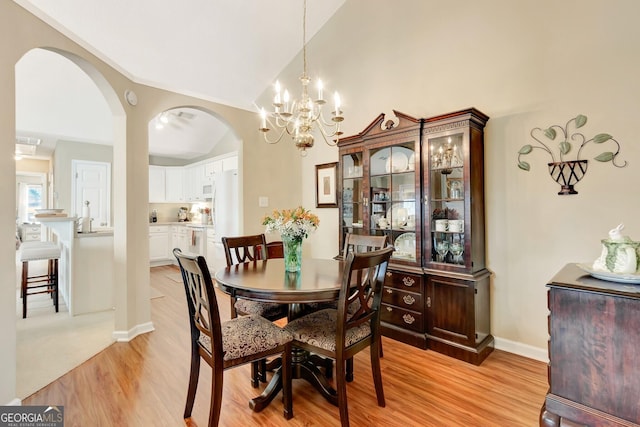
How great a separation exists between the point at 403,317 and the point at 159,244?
5.80m

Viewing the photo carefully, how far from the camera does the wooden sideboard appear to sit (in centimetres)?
113

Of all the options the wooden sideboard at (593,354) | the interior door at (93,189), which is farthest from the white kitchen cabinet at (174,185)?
the wooden sideboard at (593,354)

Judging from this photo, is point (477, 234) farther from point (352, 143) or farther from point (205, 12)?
point (205, 12)

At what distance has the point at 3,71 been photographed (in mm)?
1733

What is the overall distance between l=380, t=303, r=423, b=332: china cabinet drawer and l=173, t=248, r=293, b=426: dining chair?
1202 millimetres

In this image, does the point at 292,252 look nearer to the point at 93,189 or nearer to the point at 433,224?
the point at 433,224

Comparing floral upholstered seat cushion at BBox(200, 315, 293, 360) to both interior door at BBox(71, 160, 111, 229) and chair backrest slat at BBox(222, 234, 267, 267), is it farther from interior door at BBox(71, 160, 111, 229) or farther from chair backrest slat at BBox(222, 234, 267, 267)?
interior door at BBox(71, 160, 111, 229)

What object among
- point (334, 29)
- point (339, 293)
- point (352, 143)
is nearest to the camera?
point (339, 293)

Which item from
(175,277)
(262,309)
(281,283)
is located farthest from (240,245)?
(175,277)

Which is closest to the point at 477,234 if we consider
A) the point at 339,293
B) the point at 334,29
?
the point at 339,293

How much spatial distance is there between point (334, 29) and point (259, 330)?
3852mm

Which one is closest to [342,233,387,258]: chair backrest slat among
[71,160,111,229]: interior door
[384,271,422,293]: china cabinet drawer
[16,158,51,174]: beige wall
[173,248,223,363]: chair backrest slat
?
[384,271,422,293]: china cabinet drawer

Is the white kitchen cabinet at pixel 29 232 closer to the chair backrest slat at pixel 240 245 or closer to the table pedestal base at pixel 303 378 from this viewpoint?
the chair backrest slat at pixel 240 245

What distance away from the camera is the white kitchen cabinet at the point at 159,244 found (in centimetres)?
645
